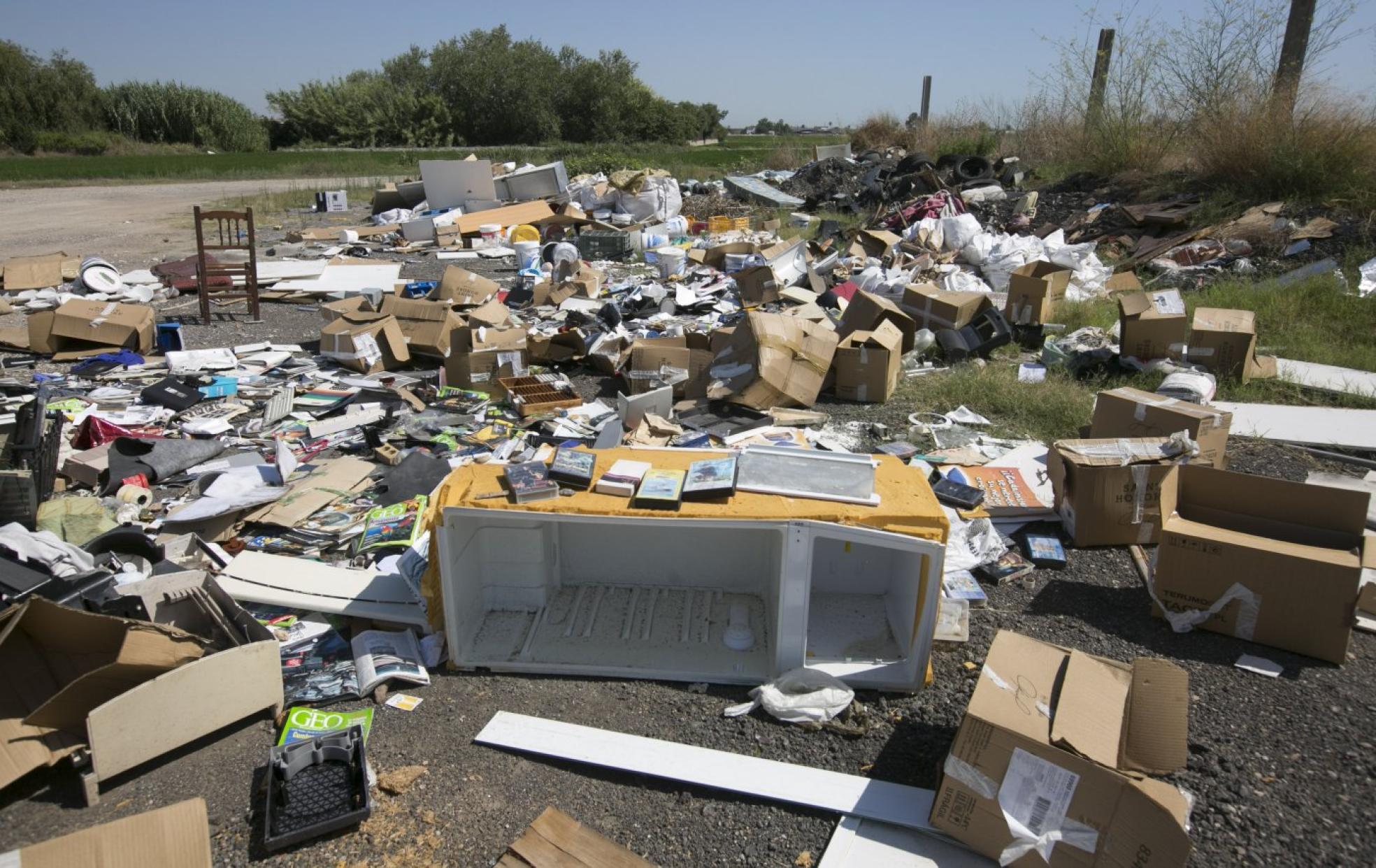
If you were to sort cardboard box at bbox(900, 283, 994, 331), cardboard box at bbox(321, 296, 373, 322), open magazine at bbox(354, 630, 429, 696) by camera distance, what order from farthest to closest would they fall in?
cardboard box at bbox(321, 296, 373, 322)
cardboard box at bbox(900, 283, 994, 331)
open magazine at bbox(354, 630, 429, 696)

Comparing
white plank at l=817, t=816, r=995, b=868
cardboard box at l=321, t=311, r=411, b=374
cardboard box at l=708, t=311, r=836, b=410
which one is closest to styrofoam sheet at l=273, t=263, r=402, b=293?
cardboard box at l=321, t=311, r=411, b=374

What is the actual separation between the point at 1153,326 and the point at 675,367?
3259 millimetres

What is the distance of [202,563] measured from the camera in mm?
3254

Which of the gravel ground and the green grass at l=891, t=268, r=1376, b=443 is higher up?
the green grass at l=891, t=268, r=1376, b=443

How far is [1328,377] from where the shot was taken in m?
5.29

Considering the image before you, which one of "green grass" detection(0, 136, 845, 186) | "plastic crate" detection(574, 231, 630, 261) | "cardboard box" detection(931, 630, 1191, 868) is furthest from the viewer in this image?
"green grass" detection(0, 136, 845, 186)

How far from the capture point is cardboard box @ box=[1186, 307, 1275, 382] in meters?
5.20

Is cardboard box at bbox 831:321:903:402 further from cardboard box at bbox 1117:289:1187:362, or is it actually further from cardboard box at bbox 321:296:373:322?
cardboard box at bbox 321:296:373:322

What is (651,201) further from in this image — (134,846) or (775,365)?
(134,846)

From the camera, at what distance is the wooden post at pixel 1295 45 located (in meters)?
9.65

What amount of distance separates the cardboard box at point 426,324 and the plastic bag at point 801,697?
4189 mm

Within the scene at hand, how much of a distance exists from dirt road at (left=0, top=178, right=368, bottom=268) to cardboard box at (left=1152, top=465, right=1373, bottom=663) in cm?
1159

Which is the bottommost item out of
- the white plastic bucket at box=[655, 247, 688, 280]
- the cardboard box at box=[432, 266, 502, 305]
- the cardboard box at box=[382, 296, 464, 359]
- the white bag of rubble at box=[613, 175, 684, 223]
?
the cardboard box at box=[382, 296, 464, 359]

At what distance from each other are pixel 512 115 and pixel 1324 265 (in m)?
41.9
